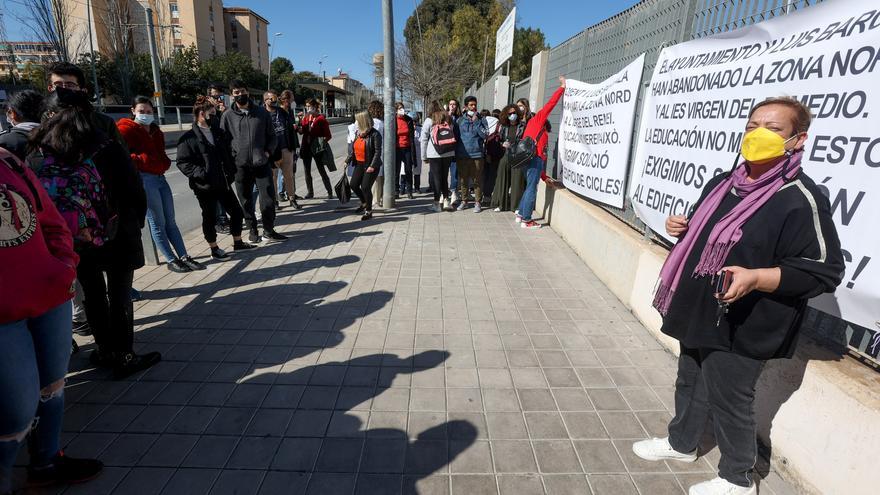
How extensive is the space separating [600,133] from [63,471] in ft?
17.8

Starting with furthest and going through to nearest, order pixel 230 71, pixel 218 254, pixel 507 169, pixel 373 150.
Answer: pixel 230 71 → pixel 507 169 → pixel 373 150 → pixel 218 254

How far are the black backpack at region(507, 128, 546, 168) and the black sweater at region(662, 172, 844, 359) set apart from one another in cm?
477

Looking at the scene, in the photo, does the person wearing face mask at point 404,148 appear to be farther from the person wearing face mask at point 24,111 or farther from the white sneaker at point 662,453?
the white sneaker at point 662,453

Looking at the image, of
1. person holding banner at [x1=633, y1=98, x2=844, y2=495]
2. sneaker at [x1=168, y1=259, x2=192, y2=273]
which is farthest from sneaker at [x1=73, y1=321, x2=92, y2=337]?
person holding banner at [x1=633, y1=98, x2=844, y2=495]

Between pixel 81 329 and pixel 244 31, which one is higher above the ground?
pixel 244 31

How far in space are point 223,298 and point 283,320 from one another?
2.87 ft

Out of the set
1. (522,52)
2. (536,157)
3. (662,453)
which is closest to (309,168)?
(536,157)

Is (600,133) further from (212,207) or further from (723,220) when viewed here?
(212,207)

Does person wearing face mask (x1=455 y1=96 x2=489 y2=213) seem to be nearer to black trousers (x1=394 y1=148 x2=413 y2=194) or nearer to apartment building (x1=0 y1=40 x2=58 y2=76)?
black trousers (x1=394 y1=148 x2=413 y2=194)

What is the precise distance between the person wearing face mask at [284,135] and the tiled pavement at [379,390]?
319 centimetres

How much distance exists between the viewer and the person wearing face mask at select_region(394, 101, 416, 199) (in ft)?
30.7

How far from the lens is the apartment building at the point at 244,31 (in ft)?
256

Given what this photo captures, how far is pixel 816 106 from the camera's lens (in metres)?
2.36

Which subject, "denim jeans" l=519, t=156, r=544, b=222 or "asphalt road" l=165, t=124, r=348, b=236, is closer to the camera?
"denim jeans" l=519, t=156, r=544, b=222
